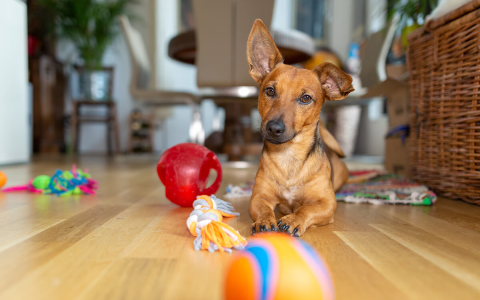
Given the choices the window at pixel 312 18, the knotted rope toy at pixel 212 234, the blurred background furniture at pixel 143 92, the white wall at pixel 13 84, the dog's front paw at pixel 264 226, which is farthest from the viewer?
the window at pixel 312 18

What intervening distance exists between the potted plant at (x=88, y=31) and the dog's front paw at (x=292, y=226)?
232 inches

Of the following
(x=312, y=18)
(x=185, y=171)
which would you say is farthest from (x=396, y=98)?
(x=312, y=18)

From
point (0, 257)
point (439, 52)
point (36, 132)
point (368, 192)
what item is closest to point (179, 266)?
point (0, 257)

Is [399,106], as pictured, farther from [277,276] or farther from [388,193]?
[277,276]

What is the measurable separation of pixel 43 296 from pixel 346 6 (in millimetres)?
7066

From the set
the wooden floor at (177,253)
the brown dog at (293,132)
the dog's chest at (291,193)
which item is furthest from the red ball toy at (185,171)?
the dog's chest at (291,193)

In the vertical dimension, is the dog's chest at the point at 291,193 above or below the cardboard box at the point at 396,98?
below

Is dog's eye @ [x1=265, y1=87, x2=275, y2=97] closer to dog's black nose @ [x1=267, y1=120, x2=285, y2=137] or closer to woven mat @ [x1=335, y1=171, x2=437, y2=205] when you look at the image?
dog's black nose @ [x1=267, y1=120, x2=285, y2=137]

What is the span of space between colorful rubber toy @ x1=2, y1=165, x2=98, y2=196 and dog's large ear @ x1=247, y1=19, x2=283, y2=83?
1193mm

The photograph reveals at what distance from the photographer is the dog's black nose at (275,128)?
1.16 m

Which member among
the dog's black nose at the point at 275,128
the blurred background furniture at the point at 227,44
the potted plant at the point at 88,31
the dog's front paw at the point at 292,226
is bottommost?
the dog's front paw at the point at 292,226

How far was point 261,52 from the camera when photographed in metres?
1.44

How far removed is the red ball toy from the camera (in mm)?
1470

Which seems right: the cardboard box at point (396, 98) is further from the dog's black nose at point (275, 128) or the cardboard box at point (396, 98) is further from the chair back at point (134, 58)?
the chair back at point (134, 58)
